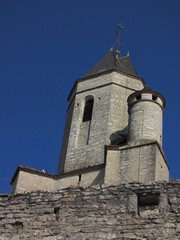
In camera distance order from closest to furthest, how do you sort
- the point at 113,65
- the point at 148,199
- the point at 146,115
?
1. the point at 148,199
2. the point at 146,115
3. the point at 113,65

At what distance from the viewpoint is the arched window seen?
1958cm

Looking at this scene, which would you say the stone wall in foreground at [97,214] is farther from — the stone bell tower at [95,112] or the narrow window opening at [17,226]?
the stone bell tower at [95,112]

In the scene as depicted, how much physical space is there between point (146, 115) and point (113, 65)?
5.11m

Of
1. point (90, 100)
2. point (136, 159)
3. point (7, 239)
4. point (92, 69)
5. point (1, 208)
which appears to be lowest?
point (7, 239)

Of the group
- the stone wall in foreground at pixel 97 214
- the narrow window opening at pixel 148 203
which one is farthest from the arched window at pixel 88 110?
the narrow window opening at pixel 148 203

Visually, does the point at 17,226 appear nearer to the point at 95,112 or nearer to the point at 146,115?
the point at 146,115

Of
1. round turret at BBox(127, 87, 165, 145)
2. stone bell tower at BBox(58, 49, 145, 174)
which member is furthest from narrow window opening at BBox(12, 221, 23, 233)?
stone bell tower at BBox(58, 49, 145, 174)

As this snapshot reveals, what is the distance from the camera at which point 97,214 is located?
5613 millimetres

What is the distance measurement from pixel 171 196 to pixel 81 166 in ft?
40.6

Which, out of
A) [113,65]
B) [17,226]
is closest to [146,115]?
[113,65]

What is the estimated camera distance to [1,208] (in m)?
5.95

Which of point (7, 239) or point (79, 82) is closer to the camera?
point (7, 239)

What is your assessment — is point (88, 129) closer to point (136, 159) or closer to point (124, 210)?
point (136, 159)

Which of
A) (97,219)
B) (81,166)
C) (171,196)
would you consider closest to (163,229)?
(171,196)
